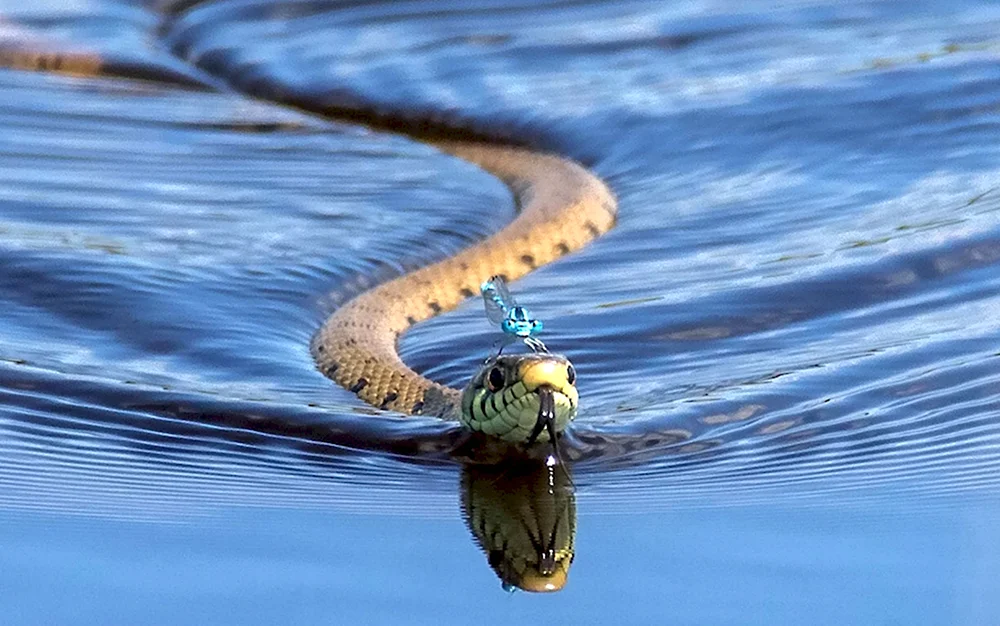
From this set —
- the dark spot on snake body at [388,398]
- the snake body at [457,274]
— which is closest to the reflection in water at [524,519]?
the snake body at [457,274]

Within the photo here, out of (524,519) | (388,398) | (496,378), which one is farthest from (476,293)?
(524,519)

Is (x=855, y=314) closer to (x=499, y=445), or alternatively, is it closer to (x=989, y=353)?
(x=989, y=353)

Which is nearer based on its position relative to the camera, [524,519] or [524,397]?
[524,519]

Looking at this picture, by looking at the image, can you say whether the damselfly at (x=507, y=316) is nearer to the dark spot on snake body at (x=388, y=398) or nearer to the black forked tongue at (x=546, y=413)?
the dark spot on snake body at (x=388, y=398)

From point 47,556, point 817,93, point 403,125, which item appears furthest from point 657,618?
point 403,125

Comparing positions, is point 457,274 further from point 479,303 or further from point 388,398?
point 388,398

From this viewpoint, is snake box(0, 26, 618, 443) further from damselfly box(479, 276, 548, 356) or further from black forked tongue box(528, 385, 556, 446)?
damselfly box(479, 276, 548, 356)
